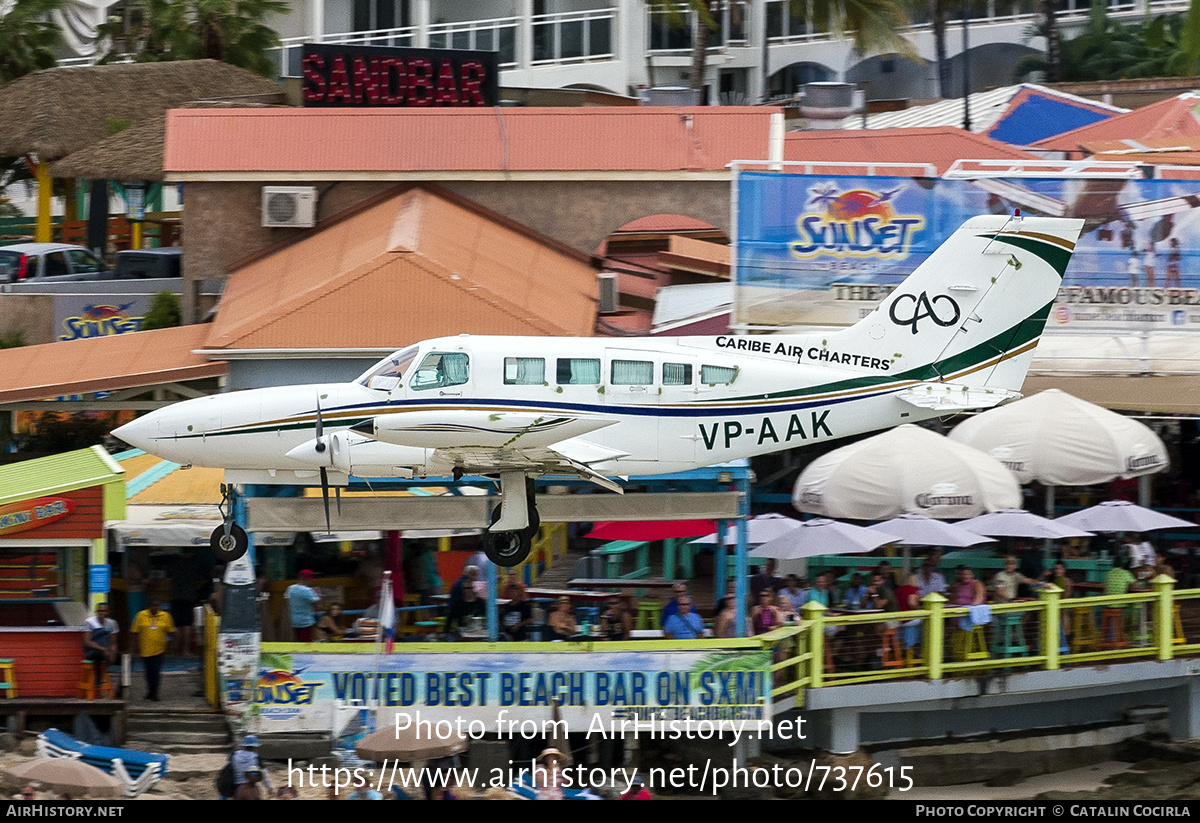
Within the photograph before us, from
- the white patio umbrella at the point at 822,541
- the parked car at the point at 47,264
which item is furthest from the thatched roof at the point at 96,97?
the white patio umbrella at the point at 822,541

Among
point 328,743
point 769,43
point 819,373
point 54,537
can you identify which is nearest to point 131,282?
point 54,537

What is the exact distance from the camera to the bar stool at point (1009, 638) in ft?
66.8

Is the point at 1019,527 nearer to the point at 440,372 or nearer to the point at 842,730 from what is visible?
the point at 842,730

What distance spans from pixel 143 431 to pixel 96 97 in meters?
24.5

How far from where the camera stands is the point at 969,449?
68.5ft

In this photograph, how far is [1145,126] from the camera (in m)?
38.1

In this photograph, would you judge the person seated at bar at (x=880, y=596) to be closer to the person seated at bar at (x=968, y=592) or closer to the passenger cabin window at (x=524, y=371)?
the person seated at bar at (x=968, y=592)

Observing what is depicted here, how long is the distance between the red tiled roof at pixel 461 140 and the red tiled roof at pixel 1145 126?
40.1 ft

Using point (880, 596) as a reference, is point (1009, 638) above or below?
below

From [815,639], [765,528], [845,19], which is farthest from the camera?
[845,19]

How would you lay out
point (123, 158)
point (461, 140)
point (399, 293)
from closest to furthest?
point (399, 293) → point (461, 140) → point (123, 158)

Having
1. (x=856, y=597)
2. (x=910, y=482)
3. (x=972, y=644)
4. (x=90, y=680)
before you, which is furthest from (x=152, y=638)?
(x=972, y=644)

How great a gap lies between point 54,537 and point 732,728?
921cm

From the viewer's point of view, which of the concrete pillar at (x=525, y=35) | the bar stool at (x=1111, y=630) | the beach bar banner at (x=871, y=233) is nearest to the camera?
the bar stool at (x=1111, y=630)
